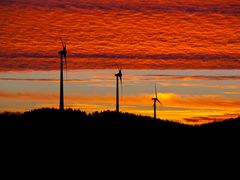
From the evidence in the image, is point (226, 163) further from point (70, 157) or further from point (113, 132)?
point (113, 132)

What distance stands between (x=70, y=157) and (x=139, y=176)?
11153mm

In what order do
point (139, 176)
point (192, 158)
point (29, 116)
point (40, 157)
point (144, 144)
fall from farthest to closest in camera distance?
point (29, 116) < point (144, 144) < point (192, 158) < point (40, 157) < point (139, 176)

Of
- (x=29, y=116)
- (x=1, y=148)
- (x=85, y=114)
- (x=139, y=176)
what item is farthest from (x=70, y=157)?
(x=85, y=114)

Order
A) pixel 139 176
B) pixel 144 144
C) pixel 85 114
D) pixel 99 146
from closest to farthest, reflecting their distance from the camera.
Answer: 1. pixel 139 176
2. pixel 99 146
3. pixel 144 144
4. pixel 85 114

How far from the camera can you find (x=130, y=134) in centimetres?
8944

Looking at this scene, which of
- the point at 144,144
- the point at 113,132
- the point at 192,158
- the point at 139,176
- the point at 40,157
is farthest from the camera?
the point at 113,132

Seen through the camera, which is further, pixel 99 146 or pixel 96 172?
pixel 99 146

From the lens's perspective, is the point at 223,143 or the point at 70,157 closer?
the point at 70,157

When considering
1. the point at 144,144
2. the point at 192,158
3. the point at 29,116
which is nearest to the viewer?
the point at 192,158

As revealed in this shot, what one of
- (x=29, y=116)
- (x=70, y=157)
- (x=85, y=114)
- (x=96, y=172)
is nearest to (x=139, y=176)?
(x=96, y=172)

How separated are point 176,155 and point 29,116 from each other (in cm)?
3617

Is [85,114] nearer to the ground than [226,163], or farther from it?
farther from it

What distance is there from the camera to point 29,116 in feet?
321

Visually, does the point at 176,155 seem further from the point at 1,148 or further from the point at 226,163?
the point at 1,148
